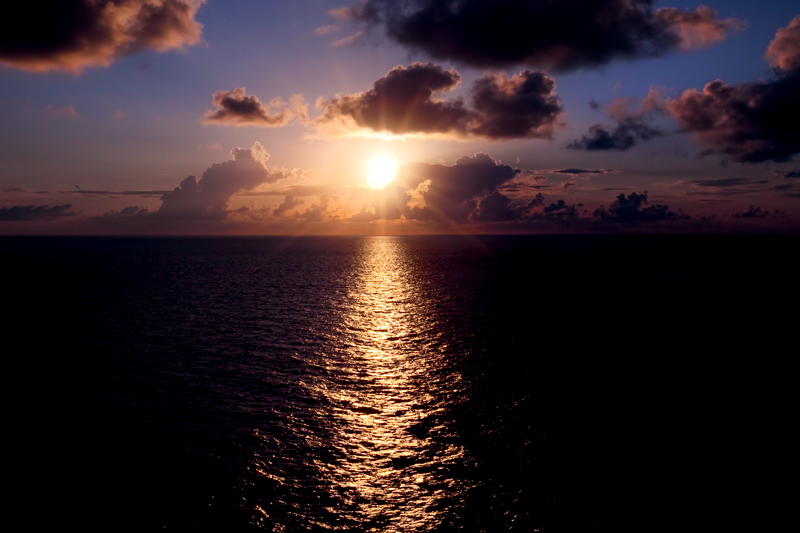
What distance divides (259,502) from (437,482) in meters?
9.78

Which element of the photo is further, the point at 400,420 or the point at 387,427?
the point at 400,420

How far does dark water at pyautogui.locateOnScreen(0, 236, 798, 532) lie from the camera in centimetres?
2316

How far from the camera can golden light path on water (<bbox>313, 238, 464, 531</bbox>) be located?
23422mm

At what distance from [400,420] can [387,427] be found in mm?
1527

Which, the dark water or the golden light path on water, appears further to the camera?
the golden light path on water

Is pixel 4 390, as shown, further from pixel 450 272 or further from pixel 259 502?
pixel 450 272

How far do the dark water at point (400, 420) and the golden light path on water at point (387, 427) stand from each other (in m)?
0.17

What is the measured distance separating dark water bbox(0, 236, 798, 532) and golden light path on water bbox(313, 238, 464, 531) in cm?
17

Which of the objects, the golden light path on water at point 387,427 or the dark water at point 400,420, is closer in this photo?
the dark water at point 400,420

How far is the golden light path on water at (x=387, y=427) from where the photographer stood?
23.4 meters

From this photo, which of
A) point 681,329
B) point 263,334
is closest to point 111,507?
point 263,334

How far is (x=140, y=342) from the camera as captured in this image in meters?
54.7

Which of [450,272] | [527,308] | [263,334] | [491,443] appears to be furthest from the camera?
[450,272]

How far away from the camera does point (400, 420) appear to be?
110ft
